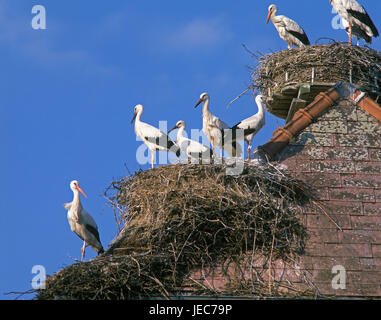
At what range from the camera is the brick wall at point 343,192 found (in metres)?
8.67

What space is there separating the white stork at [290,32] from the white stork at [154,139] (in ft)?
13.0

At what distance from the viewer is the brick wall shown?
8.67m

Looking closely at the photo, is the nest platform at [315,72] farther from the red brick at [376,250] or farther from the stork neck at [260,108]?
the red brick at [376,250]

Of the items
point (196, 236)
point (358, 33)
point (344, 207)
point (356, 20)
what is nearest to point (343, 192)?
point (344, 207)

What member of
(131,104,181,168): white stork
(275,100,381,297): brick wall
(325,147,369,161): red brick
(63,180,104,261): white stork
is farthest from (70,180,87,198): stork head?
(325,147,369,161): red brick

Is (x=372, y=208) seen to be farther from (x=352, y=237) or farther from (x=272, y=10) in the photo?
(x=272, y=10)

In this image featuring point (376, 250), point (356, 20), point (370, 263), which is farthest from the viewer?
point (356, 20)

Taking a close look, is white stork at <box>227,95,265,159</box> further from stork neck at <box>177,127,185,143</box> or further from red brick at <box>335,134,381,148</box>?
red brick at <box>335,134,381,148</box>

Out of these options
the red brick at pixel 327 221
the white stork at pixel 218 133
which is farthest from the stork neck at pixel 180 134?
the red brick at pixel 327 221

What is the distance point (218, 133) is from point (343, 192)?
11.1ft

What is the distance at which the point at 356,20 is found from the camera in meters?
15.7

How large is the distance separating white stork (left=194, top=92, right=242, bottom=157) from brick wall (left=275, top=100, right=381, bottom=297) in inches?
89.8
